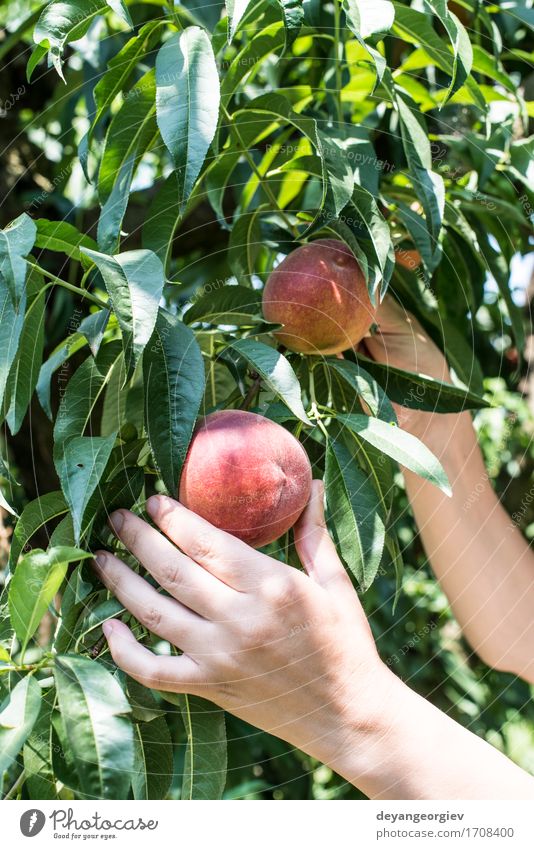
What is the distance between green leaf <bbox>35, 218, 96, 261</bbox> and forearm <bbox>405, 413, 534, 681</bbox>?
573 millimetres

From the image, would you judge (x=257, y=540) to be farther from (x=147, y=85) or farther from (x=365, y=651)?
(x=147, y=85)

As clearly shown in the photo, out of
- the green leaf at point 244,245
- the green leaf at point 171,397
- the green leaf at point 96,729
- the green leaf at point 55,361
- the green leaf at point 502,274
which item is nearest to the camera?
the green leaf at point 96,729

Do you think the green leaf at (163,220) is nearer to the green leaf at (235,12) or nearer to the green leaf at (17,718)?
the green leaf at (235,12)

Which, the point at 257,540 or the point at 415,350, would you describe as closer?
the point at 257,540

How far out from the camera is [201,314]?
2.46 feet

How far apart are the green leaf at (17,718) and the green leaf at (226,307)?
35 centimetres

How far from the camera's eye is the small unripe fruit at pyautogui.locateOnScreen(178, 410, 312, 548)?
0.60 m

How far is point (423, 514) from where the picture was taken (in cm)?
110

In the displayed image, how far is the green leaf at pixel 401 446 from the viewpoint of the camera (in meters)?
0.61

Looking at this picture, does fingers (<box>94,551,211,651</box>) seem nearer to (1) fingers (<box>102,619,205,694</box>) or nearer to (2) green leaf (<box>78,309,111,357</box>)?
(1) fingers (<box>102,619,205,694</box>)

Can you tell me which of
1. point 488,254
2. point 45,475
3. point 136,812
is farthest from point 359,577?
point 45,475

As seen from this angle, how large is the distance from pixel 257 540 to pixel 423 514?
Result: 20.5 inches

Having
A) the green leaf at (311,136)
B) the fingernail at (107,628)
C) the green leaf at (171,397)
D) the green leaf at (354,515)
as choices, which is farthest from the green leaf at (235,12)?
the fingernail at (107,628)

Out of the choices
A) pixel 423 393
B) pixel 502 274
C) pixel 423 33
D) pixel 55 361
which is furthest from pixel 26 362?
pixel 502 274
